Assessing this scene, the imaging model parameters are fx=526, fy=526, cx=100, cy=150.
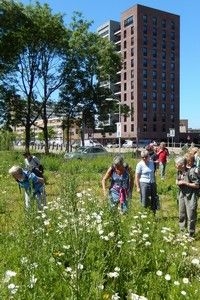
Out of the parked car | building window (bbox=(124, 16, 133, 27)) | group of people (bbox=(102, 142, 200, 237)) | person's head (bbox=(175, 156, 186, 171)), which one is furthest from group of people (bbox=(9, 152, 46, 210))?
building window (bbox=(124, 16, 133, 27))

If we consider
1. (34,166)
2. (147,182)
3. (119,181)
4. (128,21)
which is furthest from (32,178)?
(128,21)

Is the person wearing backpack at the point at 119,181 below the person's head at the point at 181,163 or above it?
below

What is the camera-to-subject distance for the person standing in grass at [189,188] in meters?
9.99

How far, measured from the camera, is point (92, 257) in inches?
234

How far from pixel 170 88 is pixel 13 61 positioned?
85694 millimetres

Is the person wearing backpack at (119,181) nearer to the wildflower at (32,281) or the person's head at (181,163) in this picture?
the person's head at (181,163)

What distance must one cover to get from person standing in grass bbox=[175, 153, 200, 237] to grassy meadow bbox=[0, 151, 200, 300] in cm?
206

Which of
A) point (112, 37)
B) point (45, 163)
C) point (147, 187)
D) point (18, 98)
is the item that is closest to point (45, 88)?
point (18, 98)

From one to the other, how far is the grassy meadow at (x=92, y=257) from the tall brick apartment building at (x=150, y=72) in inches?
4377

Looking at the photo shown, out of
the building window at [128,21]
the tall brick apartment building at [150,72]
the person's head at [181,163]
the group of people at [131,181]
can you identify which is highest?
the building window at [128,21]

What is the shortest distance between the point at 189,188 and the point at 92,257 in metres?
4.53

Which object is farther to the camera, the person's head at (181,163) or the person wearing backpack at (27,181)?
the person's head at (181,163)

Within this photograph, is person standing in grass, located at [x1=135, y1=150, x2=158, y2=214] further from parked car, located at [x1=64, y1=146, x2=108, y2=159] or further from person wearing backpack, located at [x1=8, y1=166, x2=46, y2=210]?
parked car, located at [x1=64, y1=146, x2=108, y2=159]

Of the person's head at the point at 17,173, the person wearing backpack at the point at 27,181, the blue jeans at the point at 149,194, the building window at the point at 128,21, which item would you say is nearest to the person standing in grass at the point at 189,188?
the blue jeans at the point at 149,194
